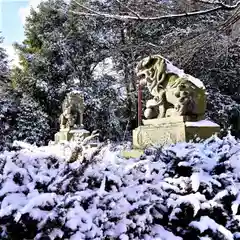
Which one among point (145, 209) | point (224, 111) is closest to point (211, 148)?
point (145, 209)

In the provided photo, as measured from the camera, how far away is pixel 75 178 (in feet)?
7.55

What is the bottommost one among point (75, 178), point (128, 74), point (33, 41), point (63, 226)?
point (63, 226)

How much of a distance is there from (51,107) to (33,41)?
10.9 ft

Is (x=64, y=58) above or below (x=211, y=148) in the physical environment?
above

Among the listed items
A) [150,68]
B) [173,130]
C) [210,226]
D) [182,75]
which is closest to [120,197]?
[210,226]

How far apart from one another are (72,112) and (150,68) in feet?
18.1

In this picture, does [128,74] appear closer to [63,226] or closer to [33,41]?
[33,41]

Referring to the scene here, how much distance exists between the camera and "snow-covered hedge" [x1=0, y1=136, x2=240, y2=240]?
200cm

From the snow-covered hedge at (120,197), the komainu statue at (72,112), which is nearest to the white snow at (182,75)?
the snow-covered hedge at (120,197)

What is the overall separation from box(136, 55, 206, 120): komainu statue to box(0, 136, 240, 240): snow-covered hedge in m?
3.77

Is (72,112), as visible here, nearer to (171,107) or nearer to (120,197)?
(171,107)

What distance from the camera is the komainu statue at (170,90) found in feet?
21.6

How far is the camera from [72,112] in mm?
12555

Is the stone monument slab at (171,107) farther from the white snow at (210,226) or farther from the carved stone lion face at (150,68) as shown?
the white snow at (210,226)
